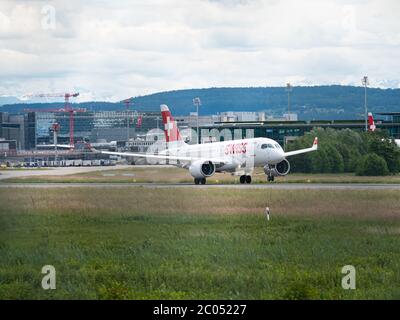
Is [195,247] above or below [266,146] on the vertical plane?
below

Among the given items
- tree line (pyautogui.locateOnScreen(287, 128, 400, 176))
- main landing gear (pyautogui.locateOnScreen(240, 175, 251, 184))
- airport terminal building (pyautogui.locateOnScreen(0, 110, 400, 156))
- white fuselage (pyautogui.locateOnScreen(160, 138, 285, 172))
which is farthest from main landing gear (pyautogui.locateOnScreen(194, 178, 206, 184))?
tree line (pyautogui.locateOnScreen(287, 128, 400, 176))

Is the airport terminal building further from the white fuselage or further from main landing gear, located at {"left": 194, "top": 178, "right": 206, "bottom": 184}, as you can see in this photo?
the white fuselage

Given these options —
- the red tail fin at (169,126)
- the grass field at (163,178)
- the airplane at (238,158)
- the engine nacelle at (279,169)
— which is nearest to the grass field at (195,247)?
the grass field at (163,178)

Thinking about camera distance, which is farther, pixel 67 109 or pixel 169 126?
pixel 169 126

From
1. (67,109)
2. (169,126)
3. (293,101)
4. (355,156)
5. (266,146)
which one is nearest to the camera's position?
(67,109)

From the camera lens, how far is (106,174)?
4712 cm

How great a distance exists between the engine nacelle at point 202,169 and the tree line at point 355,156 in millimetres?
6677

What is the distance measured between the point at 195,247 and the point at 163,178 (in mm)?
28350

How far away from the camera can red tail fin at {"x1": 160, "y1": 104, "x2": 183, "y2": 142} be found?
190ft

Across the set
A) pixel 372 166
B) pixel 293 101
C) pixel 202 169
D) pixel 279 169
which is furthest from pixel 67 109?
pixel 293 101

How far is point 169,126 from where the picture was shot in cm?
5909

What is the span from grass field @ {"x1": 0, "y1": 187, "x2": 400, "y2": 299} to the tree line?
807 inches

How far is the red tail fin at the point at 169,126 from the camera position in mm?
57919

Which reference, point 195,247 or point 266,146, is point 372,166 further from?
point 195,247
